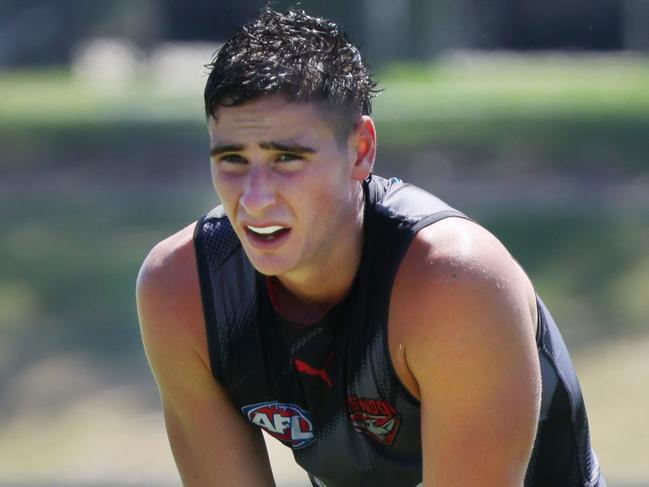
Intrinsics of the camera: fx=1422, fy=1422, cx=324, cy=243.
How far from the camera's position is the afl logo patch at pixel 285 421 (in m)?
3.05

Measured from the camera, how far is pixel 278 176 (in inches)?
109

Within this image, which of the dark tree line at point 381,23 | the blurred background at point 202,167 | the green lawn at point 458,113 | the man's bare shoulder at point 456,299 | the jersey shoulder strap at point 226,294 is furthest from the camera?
the dark tree line at point 381,23

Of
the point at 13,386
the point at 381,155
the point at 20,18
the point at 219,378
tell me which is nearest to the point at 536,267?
the point at 381,155

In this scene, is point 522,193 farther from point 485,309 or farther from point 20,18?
point 485,309

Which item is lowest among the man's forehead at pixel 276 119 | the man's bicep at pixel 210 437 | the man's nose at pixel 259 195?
the man's bicep at pixel 210 437

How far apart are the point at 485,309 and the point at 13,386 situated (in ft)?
19.5

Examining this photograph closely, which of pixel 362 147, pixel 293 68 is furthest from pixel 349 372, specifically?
pixel 293 68

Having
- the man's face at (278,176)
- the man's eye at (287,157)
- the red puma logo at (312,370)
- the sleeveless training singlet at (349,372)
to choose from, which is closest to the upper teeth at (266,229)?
the man's face at (278,176)

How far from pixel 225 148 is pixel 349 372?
1.73ft

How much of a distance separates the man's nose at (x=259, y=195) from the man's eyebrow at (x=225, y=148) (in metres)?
0.06

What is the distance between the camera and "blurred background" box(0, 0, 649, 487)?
7.96 metres

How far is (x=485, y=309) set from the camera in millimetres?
2727

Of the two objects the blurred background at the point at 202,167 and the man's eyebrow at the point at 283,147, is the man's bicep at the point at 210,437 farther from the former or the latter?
the blurred background at the point at 202,167

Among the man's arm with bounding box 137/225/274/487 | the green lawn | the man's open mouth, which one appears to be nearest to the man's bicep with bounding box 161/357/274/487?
the man's arm with bounding box 137/225/274/487
